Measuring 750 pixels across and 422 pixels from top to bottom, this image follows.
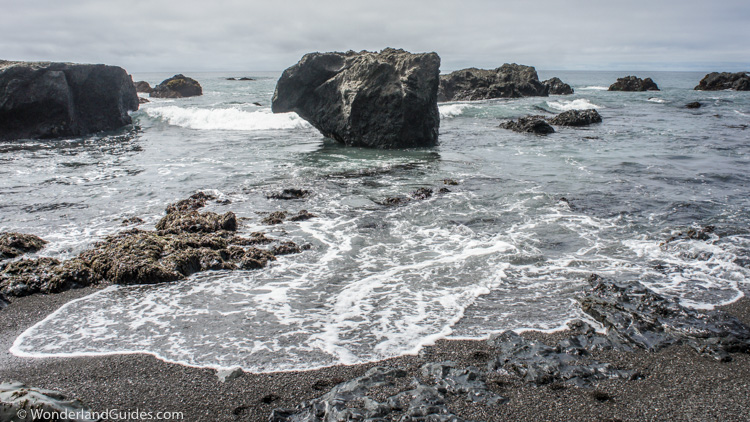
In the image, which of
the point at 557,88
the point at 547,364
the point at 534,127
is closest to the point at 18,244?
the point at 547,364

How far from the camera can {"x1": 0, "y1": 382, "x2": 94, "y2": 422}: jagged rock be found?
2.77m

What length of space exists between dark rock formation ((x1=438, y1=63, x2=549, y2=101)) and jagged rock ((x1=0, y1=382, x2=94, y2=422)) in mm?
48987

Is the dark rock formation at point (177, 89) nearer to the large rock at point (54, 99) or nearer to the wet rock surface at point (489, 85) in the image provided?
the large rock at point (54, 99)

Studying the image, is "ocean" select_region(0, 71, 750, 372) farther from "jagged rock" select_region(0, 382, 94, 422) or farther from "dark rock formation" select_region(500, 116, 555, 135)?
"dark rock formation" select_region(500, 116, 555, 135)

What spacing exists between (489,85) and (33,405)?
174 feet

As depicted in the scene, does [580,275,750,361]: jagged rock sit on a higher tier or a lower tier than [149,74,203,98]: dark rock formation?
lower

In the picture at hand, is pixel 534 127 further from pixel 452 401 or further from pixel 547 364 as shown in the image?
pixel 452 401

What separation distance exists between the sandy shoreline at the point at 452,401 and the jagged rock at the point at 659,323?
0.44ft

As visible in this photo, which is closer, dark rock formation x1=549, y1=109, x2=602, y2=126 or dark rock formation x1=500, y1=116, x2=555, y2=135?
dark rock formation x1=500, y1=116, x2=555, y2=135

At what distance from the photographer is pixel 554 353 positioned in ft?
14.0

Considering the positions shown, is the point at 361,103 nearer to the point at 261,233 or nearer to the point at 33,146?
the point at 261,233

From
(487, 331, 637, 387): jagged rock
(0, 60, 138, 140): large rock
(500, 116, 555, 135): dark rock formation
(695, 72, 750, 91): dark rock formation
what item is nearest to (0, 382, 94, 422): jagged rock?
(487, 331, 637, 387): jagged rock

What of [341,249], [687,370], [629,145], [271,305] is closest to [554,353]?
[687,370]

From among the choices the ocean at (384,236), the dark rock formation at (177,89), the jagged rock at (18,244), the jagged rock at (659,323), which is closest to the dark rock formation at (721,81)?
the ocean at (384,236)
